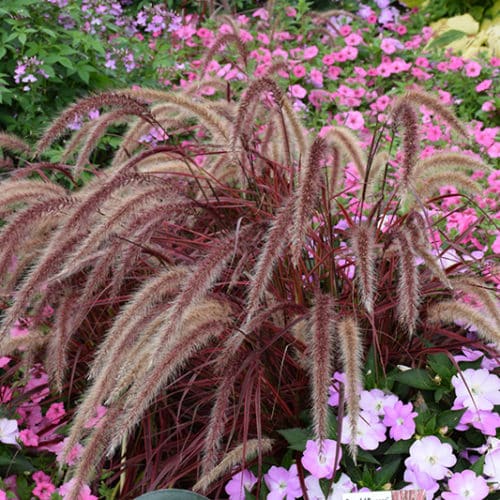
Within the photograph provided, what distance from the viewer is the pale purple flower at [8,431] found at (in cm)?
228

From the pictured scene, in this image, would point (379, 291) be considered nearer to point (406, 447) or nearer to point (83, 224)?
point (406, 447)

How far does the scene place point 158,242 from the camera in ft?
8.45

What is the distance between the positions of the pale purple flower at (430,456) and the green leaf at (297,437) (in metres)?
0.25

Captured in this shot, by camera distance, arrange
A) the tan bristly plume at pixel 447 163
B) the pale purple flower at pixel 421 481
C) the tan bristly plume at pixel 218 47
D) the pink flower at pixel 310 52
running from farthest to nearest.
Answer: the pink flower at pixel 310 52 < the tan bristly plume at pixel 218 47 < the tan bristly plume at pixel 447 163 < the pale purple flower at pixel 421 481

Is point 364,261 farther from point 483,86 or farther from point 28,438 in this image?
point 483,86

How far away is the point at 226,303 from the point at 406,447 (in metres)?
0.57

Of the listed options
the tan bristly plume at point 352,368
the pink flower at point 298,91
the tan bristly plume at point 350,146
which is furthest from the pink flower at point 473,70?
the tan bristly plume at point 352,368

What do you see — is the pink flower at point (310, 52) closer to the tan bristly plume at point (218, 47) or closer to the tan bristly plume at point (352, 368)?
the tan bristly plume at point (218, 47)

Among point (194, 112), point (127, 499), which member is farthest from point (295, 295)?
point (127, 499)

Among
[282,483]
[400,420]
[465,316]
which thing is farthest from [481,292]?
[282,483]

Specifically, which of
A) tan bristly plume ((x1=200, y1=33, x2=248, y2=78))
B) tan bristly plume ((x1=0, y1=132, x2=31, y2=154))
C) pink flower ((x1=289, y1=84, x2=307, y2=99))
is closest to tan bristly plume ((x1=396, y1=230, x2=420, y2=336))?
tan bristly plume ((x1=200, y1=33, x2=248, y2=78))

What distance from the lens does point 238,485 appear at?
2.08m

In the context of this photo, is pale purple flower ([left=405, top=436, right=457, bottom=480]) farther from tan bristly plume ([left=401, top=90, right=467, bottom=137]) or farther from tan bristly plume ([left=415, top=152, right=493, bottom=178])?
tan bristly plume ([left=401, top=90, right=467, bottom=137])

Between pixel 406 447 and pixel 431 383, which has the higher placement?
pixel 431 383
